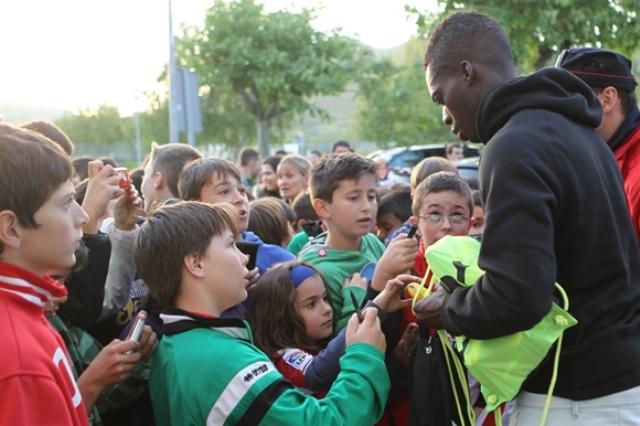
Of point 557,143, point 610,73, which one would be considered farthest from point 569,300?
point 610,73

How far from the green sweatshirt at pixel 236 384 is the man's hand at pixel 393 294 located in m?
0.31

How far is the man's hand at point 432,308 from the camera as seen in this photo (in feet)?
7.79

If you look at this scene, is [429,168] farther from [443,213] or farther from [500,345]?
[500,345]

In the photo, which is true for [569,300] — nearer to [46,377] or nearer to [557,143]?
[557,143]

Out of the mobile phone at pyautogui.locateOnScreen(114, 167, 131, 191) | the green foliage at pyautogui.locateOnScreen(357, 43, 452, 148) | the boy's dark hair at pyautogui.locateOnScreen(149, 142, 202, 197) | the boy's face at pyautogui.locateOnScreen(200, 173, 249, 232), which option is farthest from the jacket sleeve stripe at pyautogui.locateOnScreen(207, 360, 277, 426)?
the green foliage at pyautogui.locateOnScreen(357, 43, 452, 148)

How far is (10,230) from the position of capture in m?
1.98

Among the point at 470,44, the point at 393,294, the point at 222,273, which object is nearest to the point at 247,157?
the point at 393,294

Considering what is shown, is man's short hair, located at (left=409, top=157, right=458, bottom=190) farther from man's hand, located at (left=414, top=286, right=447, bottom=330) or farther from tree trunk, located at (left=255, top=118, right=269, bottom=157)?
tree trunk, located at (left=255, top=118, right=269, bottom=157)

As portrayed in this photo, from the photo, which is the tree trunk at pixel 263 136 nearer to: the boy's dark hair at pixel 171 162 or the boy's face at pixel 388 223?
the boy's face at pixel 388 223

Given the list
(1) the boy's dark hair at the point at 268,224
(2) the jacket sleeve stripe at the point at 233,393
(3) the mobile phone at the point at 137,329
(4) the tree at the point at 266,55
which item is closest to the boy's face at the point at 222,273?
(3) the mobile phone at the point at 137,329

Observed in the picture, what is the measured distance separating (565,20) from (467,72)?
836cm

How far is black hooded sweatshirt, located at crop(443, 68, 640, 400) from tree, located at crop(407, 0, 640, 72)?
7.82 metres

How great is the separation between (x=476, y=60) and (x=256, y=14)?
1797cm

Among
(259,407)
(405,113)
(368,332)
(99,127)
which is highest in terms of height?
(368,332)
